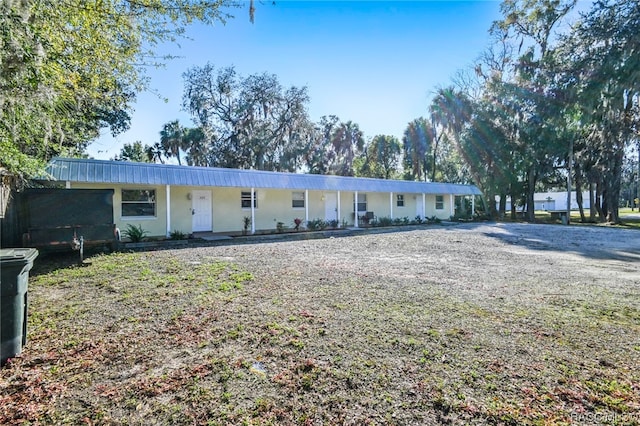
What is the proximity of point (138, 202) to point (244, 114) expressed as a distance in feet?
56.7

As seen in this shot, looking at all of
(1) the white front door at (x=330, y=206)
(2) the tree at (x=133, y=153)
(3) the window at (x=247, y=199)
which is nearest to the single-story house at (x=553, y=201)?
(1) the white front door at (x=330, y=206)

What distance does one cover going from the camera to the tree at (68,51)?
403cm

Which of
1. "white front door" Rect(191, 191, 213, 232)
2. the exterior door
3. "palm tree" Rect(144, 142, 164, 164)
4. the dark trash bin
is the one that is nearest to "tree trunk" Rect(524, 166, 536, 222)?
the exterior door

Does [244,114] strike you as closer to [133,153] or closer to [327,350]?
[133,153]

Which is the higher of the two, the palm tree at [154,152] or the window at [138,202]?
the palm tree at [154,152]

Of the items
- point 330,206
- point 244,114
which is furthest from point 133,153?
point 330,206

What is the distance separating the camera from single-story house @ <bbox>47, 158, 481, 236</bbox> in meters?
11.2

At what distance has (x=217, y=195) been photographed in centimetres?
1427

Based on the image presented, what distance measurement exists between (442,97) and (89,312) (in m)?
29.8

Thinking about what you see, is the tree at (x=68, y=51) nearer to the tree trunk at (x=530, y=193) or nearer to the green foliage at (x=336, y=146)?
the tree trunk at (x=530, y=193)

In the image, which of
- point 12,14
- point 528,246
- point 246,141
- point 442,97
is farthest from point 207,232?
point 442,97

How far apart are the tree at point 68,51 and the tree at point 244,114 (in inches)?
838

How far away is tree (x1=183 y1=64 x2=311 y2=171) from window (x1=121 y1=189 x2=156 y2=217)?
51.3ft

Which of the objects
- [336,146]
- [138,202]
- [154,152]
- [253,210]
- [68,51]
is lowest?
[253,210]
